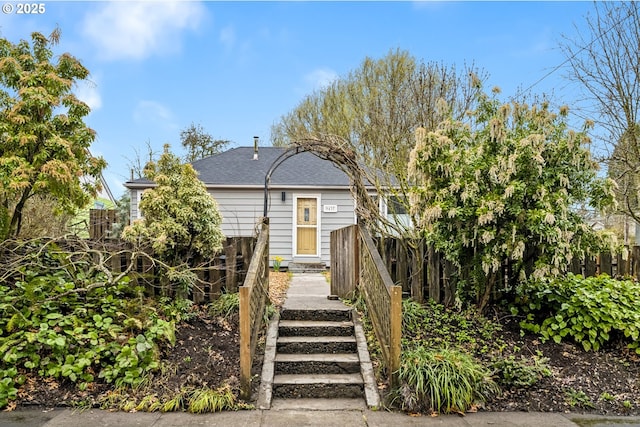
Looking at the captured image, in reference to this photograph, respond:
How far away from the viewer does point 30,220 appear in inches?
331

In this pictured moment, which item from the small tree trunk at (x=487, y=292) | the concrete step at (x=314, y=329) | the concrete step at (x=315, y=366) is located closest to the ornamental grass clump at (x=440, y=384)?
the concrete step at (x=315, y=366)

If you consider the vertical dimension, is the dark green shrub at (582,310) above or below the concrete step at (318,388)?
above

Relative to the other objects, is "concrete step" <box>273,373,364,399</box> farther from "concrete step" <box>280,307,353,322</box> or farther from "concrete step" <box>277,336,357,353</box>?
"concrete step" <box>280,307,353,322</box>

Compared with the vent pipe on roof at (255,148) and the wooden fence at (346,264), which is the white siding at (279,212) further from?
the wooden fence at (346,264)

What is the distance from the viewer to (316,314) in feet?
17.9

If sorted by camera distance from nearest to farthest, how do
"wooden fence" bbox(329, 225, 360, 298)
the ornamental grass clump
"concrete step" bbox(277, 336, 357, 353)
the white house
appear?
the ornamental grass clump
"concrete step" bbox(277, 336, 357, 353)
"wooden fence" bbox(329, 225, 360, 298)
the white house

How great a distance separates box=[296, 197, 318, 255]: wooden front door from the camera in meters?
11.8

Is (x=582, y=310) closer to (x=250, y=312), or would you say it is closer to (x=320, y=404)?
(x=320, y=404)

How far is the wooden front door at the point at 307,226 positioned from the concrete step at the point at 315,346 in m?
6.98

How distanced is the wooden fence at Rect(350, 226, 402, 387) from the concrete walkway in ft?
1.59

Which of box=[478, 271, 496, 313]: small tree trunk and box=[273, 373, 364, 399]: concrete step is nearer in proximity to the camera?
box=[273, 373, 364, 399]: concrete step

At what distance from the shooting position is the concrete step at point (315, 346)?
477cm

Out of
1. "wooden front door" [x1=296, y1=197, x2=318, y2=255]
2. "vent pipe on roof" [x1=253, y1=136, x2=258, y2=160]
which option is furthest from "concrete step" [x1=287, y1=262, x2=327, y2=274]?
"vent pipe on roof" [x1=253, y1=136, x2=258, y2=160]

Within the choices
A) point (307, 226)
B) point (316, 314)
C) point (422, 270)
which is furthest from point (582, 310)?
point (307, 226)
